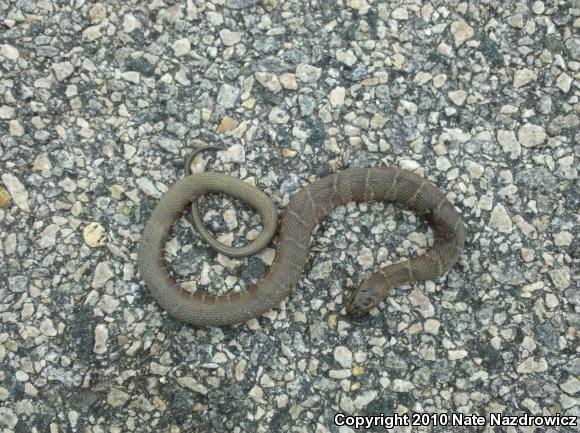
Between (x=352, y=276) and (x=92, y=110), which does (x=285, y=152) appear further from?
(x=92, y=110)

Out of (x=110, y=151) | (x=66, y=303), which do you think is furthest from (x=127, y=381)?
(x=110, y=151)

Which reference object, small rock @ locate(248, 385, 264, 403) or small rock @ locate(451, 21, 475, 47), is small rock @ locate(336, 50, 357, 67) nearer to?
small rock @ locate(451, 21, 475, 47)

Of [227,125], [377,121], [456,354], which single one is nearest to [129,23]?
[227,125]

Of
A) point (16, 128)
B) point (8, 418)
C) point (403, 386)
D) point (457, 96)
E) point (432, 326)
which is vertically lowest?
point (8, 418)

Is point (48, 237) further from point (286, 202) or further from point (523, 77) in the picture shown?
point (523, 77)

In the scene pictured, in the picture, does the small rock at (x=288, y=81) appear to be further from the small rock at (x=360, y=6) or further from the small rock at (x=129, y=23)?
the small rock at (x=129, y=23)

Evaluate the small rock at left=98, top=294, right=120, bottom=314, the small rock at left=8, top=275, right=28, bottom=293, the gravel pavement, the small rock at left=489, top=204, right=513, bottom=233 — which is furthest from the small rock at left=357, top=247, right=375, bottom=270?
the small rock at left=8, top=275, right=28, bottom=293
